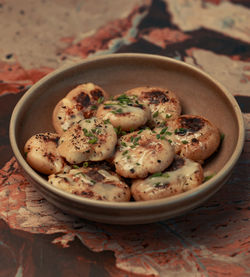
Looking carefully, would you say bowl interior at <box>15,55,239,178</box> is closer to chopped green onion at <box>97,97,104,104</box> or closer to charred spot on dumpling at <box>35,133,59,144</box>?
charred spot on dumpling at <box>35,133,59,144</box>

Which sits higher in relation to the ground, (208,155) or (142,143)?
(142,143)

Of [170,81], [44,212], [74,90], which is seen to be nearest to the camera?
[44,212]

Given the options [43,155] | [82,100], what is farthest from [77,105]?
[43,155]

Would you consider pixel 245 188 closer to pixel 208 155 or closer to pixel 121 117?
pixel 208 155

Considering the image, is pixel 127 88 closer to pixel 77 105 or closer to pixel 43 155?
pixel 77 105

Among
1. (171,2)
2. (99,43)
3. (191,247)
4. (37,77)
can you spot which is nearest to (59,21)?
(99,43)

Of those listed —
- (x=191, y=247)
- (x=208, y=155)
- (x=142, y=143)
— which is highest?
(x=142, y=143)
